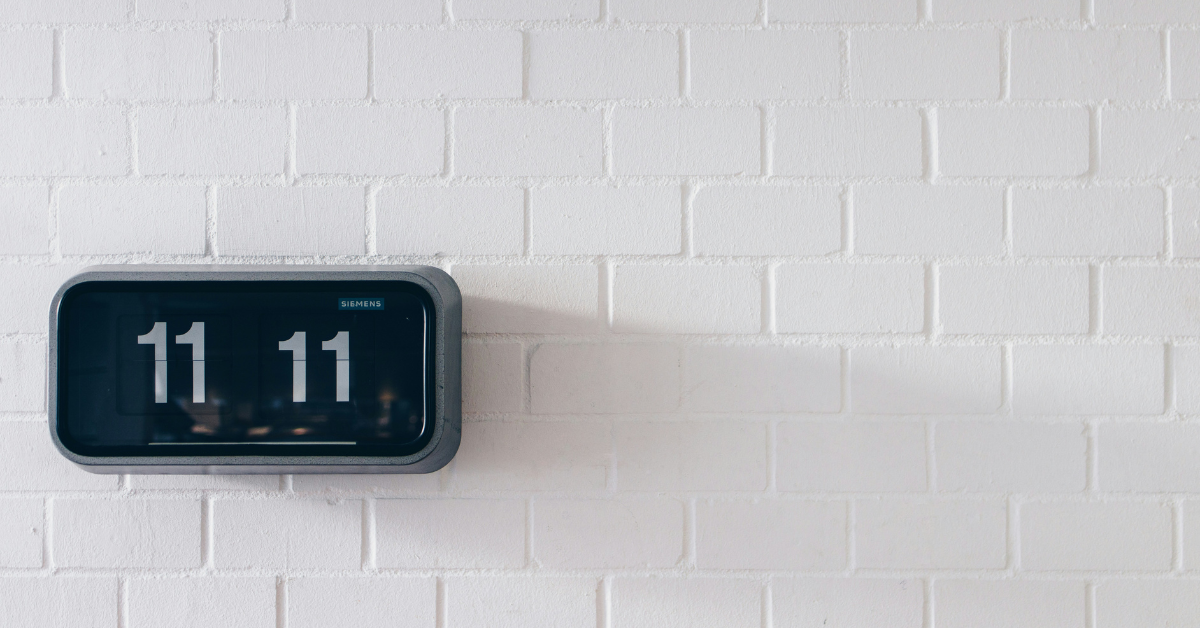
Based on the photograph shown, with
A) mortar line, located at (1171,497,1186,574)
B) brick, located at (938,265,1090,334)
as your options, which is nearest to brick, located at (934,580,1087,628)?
mortar line, located at (1171,497,1186,574)

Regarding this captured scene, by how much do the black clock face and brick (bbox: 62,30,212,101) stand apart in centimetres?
32

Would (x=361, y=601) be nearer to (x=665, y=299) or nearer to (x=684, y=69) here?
(x=665, y=299)

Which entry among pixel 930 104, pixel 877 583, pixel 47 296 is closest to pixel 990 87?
pixel 930 104

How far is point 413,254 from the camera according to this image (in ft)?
3.38

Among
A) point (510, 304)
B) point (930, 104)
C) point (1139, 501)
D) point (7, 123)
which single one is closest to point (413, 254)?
point (510, 304)

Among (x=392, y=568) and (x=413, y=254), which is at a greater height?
(x=413, y=254)

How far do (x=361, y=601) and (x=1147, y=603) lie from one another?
110 cm

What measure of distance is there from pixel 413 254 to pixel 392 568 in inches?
17.4

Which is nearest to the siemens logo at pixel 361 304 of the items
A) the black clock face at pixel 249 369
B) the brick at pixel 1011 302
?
the black clock face at pixel 249 369

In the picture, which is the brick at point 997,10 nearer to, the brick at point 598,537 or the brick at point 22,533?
the brick at point 598,537

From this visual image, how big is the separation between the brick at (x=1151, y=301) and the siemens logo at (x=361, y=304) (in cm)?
99

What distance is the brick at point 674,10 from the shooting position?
3.41 feet

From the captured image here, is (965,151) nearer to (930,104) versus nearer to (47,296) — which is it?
(930,104)

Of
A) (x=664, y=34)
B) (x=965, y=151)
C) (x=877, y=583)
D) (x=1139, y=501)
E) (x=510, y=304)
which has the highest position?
(x=664, y=34)
